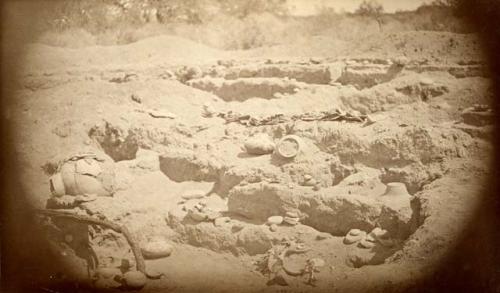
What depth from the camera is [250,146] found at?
9.62 feet

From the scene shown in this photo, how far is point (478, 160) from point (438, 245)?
0.59 m

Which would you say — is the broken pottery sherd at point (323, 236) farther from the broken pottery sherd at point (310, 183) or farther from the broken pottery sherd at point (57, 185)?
the broken pottery sherd at point (57, 185)

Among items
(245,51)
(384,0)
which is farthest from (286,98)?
(384,0)

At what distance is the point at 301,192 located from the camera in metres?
2.78

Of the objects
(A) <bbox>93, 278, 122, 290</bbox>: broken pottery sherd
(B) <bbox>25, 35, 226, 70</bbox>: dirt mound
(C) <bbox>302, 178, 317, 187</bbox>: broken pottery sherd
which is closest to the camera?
(A) <bbox>93, 278, 122, 290</bbox>: broken pottery sherd

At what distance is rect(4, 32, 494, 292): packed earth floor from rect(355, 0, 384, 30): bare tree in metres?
0.12

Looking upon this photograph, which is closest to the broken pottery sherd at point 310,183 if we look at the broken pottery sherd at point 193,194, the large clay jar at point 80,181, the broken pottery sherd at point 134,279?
the broken pottery sherd at point 193,194

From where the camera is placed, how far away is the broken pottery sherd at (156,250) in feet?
8.94

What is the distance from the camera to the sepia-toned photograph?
263cm

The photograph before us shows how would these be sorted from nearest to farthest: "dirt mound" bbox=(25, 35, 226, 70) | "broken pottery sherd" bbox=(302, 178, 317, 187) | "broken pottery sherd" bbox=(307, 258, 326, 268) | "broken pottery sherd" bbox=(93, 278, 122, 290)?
"broken pottery sherd" bbox=(307, 258, 326, 268) → "broken pottery sherd" bbox=(93, 278, 122, 290) → "broken pottery sherd" bbox=(302, 178, 317, 187) → "dirt mound" bbox=(25, 35, 226, 70)

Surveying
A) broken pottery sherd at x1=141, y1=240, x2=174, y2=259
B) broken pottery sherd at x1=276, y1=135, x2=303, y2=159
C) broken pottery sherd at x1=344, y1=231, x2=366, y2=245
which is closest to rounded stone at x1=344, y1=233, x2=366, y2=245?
broken pottery sherd at x1=344, y1=231, x2=366, y2=245

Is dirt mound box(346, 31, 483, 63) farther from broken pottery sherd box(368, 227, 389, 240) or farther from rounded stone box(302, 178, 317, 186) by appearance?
broken pottery sherd box(368, 227, 389, 240)

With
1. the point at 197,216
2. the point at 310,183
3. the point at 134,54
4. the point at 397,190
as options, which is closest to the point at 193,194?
the point at 197,216

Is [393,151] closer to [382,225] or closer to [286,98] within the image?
[382,225]
